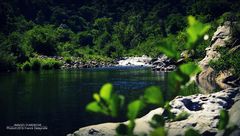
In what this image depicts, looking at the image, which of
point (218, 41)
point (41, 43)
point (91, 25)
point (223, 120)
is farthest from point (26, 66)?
point (91, 25)

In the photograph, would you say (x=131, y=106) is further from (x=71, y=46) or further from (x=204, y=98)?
(x=71, y=46)

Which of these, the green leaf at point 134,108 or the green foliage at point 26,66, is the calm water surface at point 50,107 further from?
the green foliage at point 26,66

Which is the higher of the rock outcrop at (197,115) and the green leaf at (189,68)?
the green leaf at (189,68)

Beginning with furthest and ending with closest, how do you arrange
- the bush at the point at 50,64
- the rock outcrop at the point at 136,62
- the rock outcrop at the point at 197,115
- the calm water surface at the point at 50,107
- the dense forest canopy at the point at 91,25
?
the dense forest canopy at the point at 91,25
the rock outcrop at the point at 136,62
the bush at the point at 50,64
the calm water surface at the point at 50,107
the rock outcrop at the point at 197,115

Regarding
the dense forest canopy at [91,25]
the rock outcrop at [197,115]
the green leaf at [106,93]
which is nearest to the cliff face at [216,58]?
the rock outcrop at [197,115]

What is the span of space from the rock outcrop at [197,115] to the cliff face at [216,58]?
14780 mm

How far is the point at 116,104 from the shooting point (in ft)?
5.27

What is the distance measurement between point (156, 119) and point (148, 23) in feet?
549

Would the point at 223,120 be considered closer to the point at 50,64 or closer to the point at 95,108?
the point at 95,108

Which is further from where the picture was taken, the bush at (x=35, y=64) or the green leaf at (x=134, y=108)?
the bush at (x=35, y=64)

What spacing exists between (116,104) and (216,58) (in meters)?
46.0

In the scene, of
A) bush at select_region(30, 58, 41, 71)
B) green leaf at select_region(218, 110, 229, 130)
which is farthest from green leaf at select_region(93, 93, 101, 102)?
bush at select_region(30, 58, 41, 71)

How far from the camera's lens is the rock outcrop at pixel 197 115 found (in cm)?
1812

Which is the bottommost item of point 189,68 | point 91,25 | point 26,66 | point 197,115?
point 197,115
